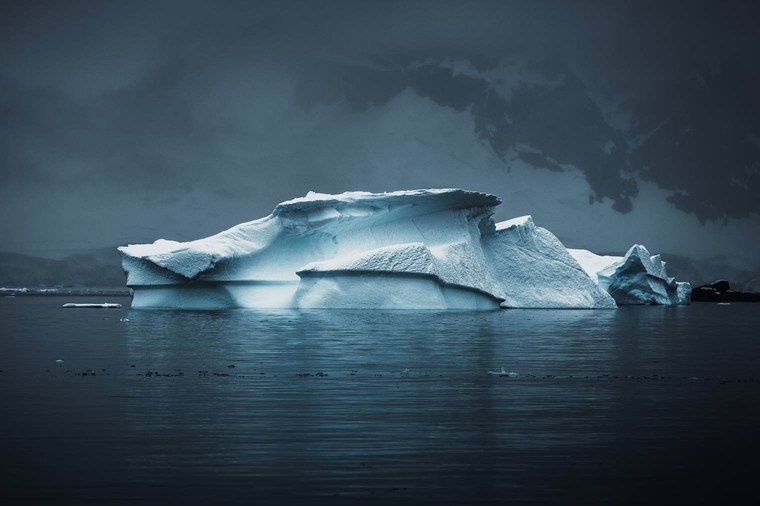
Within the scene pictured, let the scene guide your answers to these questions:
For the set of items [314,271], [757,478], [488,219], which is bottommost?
[757,478]

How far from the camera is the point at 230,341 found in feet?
43.4

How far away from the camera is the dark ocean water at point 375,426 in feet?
14.0

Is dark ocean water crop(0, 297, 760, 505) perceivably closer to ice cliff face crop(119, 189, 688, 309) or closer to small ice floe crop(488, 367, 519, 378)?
small ice floe crop(488, 367, 519, 378)

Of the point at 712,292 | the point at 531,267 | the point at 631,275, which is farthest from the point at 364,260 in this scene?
the point at 712,292

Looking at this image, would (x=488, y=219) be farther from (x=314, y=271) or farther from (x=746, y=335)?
(x=746, y=335)

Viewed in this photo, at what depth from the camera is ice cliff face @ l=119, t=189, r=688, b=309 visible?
77.3ft

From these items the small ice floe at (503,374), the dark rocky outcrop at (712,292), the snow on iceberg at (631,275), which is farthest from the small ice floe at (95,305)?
the dark rocky outcrop at (712,292)

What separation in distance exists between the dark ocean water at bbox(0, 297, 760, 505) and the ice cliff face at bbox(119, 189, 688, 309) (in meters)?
11.5

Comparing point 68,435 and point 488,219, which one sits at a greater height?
point 488,219

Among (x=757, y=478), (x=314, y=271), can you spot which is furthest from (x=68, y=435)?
(x=314, y=271)

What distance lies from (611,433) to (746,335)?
13.4m

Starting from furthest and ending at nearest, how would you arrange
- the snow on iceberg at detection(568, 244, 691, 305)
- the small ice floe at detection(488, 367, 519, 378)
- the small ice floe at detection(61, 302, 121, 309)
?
the snow on iceberg at detection(568, 244, 691, 305), the small ice floe at detection(61, 302, 121, 309), the small ice floe at detection(488, 367, 519, 378)

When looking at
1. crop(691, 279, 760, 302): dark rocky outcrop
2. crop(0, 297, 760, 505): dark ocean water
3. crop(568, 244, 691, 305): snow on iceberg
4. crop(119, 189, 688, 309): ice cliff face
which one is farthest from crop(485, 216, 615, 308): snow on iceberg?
crop(691, 279, 760, 302): dark rocky outcrop

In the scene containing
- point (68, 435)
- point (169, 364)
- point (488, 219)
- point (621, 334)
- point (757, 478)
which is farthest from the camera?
point (488, 219)
